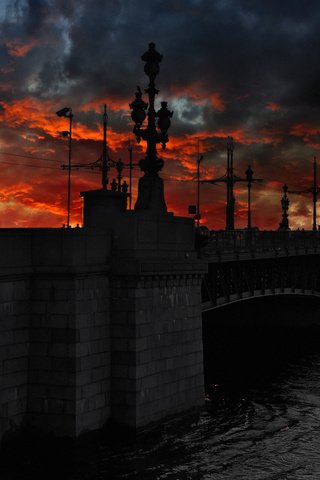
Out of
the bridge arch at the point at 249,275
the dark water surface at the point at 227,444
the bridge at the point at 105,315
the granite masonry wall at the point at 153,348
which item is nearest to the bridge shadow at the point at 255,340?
the dark water surface at the point at 227,444

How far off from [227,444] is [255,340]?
109ft

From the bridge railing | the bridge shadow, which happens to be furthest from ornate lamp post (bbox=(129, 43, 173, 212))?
the bridge shadow

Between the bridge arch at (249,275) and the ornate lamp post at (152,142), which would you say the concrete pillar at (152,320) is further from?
the bridge arch at (249,275)

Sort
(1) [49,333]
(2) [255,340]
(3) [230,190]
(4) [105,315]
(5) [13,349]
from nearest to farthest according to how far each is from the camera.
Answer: (5) [13,349] < (1) [49,333] < (4) [105,315] < (2) [255,340] < (3) [230,190]

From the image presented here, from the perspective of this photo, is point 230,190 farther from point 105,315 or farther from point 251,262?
point 105,315

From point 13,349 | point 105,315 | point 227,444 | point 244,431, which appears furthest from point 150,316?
point 244,431

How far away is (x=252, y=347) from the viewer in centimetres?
5150

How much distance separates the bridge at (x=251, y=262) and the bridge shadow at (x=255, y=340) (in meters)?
4.34

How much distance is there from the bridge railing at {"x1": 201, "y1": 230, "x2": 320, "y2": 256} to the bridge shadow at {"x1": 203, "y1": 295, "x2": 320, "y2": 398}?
283 inches

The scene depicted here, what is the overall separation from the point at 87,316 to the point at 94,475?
4.88m

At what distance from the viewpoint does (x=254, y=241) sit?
1630 inches

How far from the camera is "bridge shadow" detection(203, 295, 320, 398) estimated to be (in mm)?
38100

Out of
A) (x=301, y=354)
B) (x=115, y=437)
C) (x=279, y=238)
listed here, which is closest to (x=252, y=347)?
(x=301, y=354)

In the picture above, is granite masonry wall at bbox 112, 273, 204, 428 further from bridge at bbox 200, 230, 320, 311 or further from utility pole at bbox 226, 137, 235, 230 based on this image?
utility pole at bbox 226, 137, 235, 230
